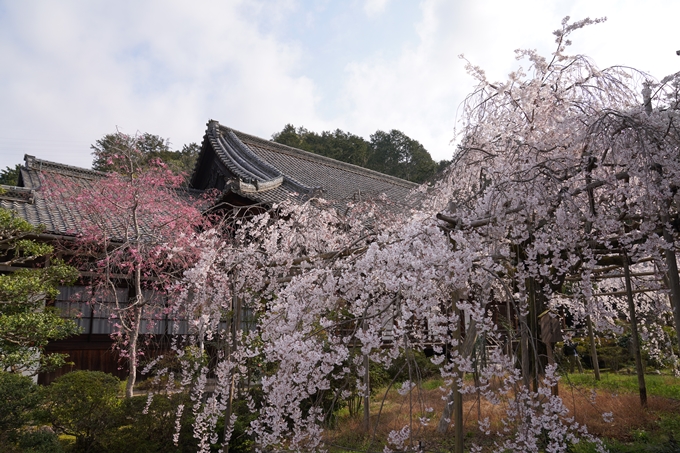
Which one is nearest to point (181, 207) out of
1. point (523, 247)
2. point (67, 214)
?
point (67, 214)

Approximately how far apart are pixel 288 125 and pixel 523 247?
35.4 metres

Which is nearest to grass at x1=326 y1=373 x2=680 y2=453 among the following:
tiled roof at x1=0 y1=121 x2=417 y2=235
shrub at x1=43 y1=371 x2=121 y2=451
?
shrub at x1=43 y1=371 x2=121 y2=451

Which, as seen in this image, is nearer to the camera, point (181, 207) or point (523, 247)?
point (523, 247)

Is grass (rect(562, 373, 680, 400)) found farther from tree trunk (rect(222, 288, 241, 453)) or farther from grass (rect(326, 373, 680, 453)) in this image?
tree trunk (rect(222, 288, 241, 453))

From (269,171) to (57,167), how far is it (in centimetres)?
629

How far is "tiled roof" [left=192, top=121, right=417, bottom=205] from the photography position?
1227 centimetres

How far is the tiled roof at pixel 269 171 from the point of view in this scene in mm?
12273

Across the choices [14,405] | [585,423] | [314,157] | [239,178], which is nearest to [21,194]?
[239,178]

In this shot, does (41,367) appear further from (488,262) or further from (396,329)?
(488,262)

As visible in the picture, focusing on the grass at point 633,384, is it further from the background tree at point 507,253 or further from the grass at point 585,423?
the background tree at point 507,253

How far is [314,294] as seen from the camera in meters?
3.69

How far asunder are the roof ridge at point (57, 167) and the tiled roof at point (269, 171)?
3.48 metres

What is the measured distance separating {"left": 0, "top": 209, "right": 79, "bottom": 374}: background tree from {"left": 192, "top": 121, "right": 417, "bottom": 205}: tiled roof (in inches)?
160

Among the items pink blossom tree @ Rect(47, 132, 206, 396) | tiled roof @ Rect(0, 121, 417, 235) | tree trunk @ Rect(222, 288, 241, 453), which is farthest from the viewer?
tiled roof @ Rect(0, 121, 417, 235)
